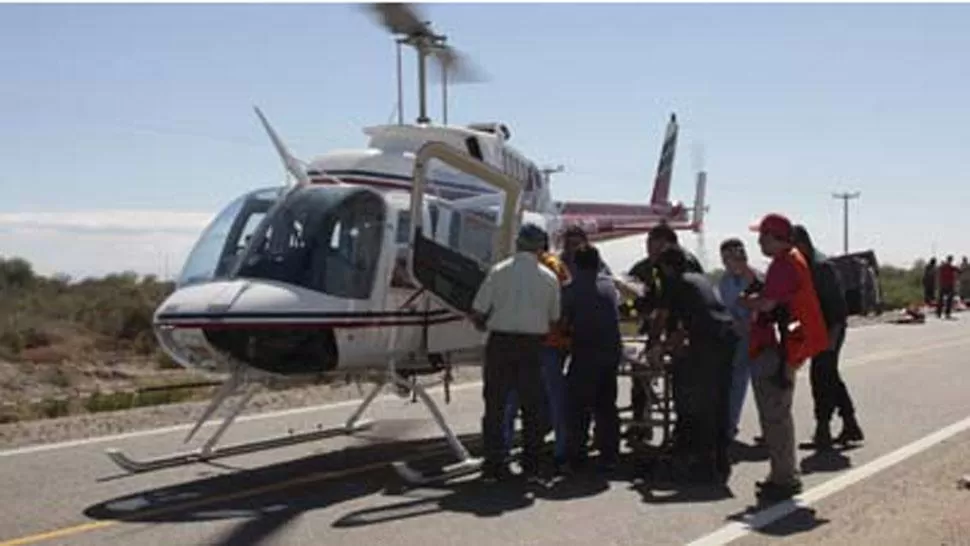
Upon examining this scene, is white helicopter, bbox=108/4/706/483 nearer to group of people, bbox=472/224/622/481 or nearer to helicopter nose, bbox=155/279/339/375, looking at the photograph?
helicopter nose, bbox=155/279/339/375

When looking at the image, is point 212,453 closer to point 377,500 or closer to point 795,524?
point 377,500

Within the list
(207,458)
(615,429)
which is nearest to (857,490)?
(615,429)

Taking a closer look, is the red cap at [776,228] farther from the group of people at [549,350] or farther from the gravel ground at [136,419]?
the gravel ground at [136,419]

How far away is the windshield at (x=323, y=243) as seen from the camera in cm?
1007

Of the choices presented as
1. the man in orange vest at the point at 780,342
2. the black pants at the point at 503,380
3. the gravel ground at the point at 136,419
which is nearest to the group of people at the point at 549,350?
the black pants at the point at 503,380

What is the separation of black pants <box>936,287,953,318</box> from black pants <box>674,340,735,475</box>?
29056mm

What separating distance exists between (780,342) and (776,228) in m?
0.82

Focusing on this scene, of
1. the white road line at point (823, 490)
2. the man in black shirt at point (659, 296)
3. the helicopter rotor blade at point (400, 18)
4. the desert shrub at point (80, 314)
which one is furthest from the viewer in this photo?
the desert shrub at point (80, 314)

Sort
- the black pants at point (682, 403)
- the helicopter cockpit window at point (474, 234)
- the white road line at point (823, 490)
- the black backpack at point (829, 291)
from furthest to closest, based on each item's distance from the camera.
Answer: the black backpack at point (829, 291) < the helicopter cockpit window at point (474, 234) < the black pants at point (682, 403) < the white road line at point (823, 490)

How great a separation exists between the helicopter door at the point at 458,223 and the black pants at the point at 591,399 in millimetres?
1110

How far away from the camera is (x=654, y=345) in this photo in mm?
10562

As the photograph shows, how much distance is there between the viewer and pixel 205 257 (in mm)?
10414

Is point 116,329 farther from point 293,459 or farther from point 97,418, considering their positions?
point 293,459

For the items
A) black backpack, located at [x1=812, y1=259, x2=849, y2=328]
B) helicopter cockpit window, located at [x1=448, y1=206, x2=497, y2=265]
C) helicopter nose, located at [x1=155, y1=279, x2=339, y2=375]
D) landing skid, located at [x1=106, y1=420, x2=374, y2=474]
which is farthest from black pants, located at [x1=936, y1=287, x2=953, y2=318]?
helicopter nose, located at [x1=155, y1=279, x2=339, y2=375]
